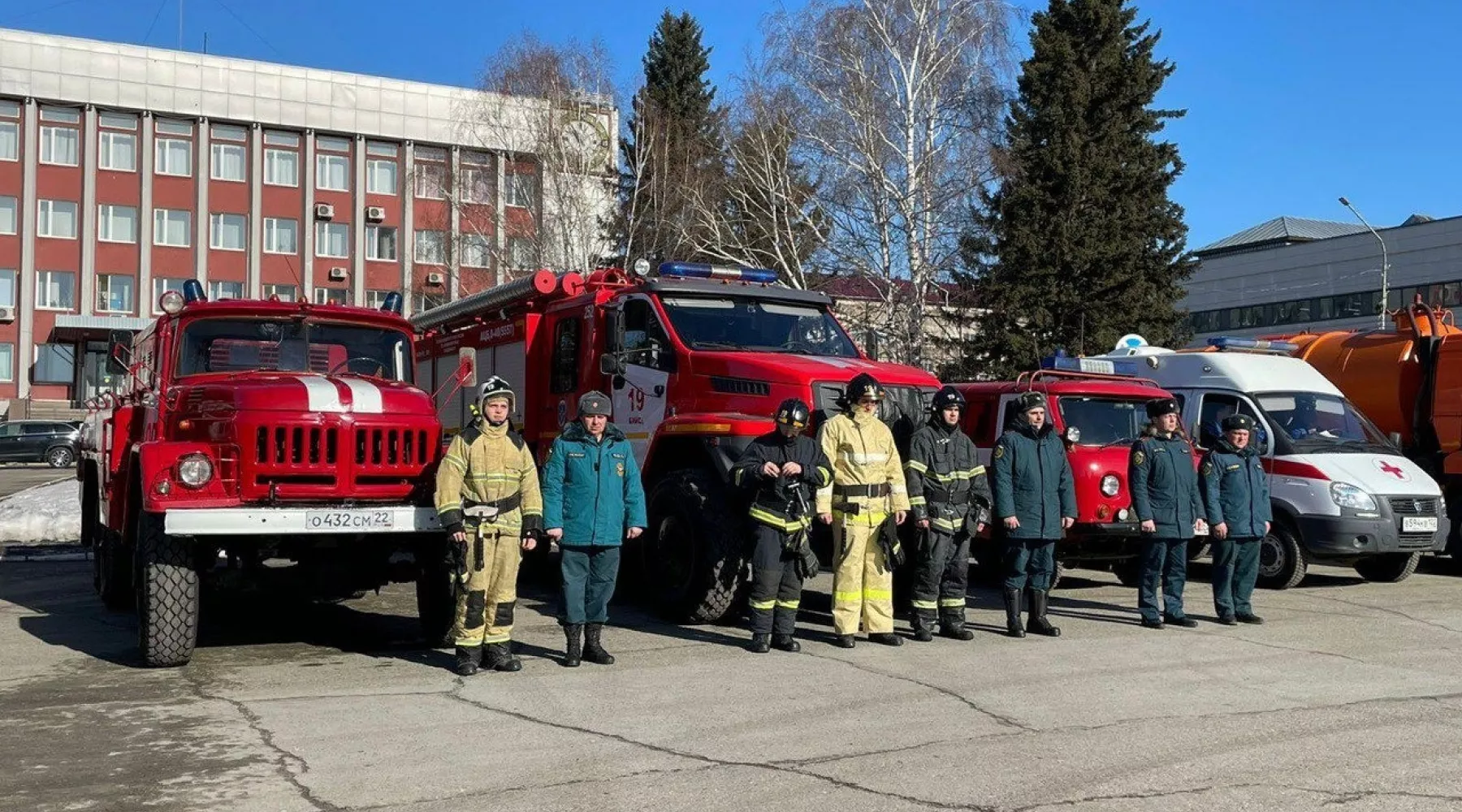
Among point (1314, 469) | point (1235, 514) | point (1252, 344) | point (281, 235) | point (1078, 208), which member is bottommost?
point (1235, 514)

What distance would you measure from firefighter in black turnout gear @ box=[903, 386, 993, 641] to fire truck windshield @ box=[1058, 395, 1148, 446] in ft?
9.43

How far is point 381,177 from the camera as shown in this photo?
5378cm

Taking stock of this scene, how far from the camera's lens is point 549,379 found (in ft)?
42.1

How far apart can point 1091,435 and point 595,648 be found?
584 cm

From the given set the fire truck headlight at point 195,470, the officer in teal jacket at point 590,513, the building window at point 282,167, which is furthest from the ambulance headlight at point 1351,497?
the building window at point 282,167

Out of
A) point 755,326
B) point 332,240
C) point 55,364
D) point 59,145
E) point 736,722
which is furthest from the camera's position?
point 332,240

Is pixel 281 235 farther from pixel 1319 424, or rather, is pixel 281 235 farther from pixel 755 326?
pixel 1319 424

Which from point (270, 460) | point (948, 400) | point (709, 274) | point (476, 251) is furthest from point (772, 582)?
point (476, 251)

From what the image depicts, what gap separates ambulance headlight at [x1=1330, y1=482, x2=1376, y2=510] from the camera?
13547 mm

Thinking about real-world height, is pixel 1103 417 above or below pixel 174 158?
below

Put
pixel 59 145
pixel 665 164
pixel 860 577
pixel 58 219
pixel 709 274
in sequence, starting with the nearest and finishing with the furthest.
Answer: pixel 860 577 → pixel 709 274 → pixel 665 164 → pixel 59 145 → pixel 58 219

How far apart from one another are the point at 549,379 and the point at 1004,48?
65.4 feet

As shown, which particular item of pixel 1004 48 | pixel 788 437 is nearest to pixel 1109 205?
pixel 1004 48

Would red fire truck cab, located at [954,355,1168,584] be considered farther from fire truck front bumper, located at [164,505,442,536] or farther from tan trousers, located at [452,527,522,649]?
fire truck front bumper, located at [164,505,442,536]
